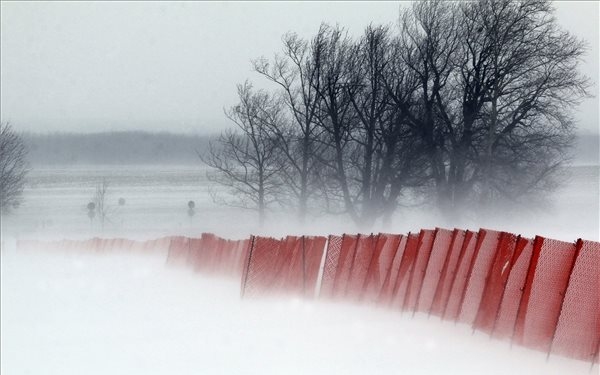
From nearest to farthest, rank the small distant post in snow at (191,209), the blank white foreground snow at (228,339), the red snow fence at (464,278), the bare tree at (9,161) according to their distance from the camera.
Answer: the red snow fence at (464,278)
the blank white foreground snow at (228,339)
the bare tree at (9,161)
the small distant post in snow at (191,209)

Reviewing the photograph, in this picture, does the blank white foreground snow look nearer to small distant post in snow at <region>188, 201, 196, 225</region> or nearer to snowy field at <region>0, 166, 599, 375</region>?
snowy field at <region>0, 166, 599, 375</region>

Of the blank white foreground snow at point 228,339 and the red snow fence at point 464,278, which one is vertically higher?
the red snow fence at point 464,278

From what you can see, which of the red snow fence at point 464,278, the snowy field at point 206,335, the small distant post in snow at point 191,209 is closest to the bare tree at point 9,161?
the snowy field at point 206,335

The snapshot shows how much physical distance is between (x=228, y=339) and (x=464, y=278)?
12.2ft

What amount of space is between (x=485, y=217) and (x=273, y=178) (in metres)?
20.3

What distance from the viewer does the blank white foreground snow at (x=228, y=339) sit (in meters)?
13.1

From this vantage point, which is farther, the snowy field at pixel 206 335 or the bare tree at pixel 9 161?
the bare tree at pixel 9 161

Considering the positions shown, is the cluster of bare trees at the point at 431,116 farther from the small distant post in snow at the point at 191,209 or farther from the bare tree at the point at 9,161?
the small distant post in snow at the point at 191,209

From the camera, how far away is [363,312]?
17.1 metres

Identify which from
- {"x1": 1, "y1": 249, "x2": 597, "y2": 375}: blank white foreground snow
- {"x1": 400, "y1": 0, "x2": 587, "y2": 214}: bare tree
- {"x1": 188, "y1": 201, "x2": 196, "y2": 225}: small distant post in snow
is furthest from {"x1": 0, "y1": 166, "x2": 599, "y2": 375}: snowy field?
{"x1": 188, "y1": 201, "x2": 196, "y2": 225}: small distant post in snow

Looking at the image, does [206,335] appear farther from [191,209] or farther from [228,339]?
[191,209]

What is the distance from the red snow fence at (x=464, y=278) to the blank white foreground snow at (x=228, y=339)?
0.26m

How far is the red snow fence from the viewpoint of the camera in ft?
39.9

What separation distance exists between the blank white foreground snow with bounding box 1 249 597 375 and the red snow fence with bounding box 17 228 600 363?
26 centimetres
